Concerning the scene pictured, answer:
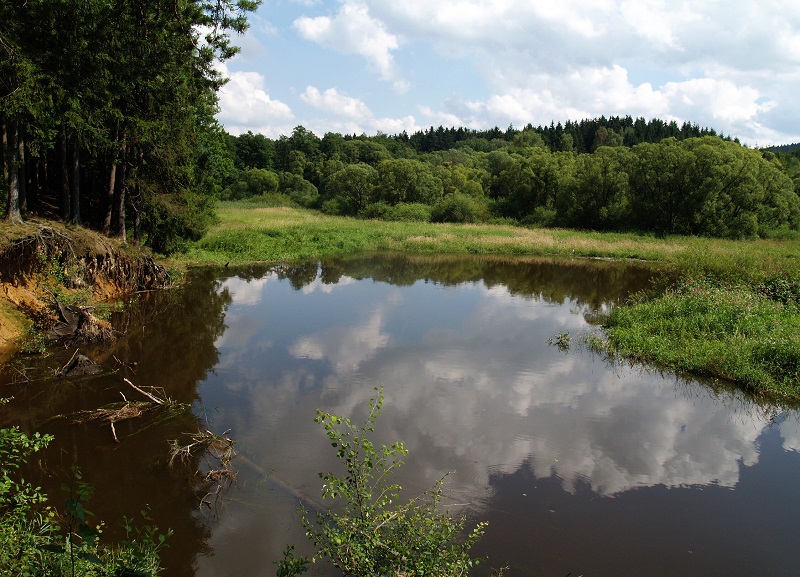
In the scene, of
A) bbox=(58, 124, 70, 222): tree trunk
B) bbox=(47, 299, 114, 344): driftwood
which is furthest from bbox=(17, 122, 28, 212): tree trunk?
bbox=(47, 299, 114, 344): driftwood

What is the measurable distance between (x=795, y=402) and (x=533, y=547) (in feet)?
26.7

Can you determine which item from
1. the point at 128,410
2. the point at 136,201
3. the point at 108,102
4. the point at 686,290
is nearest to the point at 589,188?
the point at 686,290

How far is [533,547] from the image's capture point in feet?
21.8

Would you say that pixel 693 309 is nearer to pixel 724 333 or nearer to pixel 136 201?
pixel 724 333

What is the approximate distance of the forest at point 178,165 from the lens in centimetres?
1438

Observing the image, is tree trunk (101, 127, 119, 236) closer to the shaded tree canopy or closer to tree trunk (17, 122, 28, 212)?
the shaded tree canopy

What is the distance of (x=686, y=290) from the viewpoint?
18766 millimetres

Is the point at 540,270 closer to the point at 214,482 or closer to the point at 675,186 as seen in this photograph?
the point at 675,186

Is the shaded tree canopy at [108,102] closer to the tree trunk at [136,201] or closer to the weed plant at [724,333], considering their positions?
Result: the tree trunk at [136,201]

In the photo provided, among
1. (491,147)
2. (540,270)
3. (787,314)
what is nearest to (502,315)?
(787,314)

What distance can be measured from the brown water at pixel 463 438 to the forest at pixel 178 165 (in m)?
5.95

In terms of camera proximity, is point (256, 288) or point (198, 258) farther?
point (198, 258)

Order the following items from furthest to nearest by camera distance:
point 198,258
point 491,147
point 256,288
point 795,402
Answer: point 491,147 < point 198,258 < point 256,288 < point 795,402

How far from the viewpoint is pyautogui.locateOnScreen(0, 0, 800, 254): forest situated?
14375 millimetres
